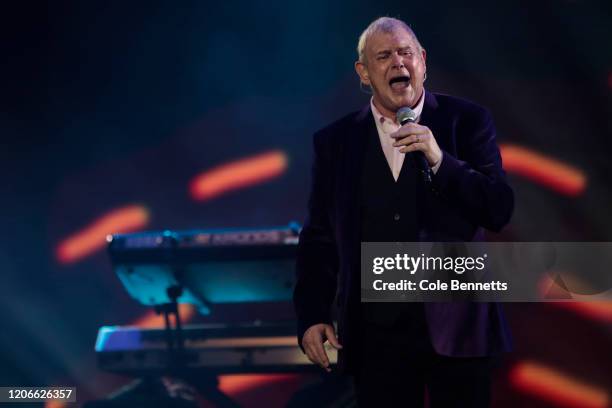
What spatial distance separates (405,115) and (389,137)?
0.18 m

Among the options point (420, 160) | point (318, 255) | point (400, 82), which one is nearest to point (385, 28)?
point (400, 82)

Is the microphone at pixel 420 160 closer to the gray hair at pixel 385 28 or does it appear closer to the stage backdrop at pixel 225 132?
the gray hair at pixel 385 28

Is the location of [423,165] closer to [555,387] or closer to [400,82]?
[400,82]

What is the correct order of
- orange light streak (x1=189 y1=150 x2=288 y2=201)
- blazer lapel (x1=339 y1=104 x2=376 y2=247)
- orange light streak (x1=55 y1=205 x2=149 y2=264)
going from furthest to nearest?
orange light streak (x1=55 y1=205 x2=149 y2=264), orange light streak (x1=189 y1=150 x2=288 y2=201), blazer lapel (x1=339 y1=104 x2=376 y2=247)

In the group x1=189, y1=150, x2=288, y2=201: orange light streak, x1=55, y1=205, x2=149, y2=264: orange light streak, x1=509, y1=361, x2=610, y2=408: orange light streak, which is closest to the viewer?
x1=509, y1=361, x2=610, y2=408: orange light streak

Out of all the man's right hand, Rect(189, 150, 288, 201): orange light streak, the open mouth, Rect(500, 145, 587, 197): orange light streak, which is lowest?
the man's right hand

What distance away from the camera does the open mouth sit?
5.91 ft

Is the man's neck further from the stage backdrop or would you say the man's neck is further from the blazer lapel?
the stage backdrop

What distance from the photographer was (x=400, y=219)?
1.73 metres

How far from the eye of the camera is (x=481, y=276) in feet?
5.65

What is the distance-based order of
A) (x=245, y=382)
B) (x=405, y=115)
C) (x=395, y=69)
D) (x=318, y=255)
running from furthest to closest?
1. (x=245, y=382)
2. (x=318, y=255)
3. (x=395, y=69)
4. (x=405, y=115)

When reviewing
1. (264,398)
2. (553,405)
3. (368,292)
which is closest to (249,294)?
(264,398)

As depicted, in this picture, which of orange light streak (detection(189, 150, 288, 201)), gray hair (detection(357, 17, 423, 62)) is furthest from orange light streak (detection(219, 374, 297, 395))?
gray hair (detection(357, 17, 423, 62))

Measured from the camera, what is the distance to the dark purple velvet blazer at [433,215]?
63.2 inches
